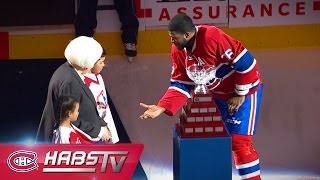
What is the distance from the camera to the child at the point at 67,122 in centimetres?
446

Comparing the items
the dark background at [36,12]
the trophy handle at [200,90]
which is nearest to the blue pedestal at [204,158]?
the trophy handle at [200,90]

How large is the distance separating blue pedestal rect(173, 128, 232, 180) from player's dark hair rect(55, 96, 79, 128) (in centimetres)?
70

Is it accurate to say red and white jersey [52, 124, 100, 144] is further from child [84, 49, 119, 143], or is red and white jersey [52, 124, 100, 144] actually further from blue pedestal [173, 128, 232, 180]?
blue pedestal [173, 128, 232, 180]

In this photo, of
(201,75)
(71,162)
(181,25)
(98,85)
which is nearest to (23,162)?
(71,162)

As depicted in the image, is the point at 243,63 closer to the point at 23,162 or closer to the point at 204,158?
the point at 204,158

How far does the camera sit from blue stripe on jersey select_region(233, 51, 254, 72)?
4.72 meters

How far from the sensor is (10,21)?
5902 millimetres

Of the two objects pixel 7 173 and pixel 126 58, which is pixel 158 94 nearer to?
pixel 126 58

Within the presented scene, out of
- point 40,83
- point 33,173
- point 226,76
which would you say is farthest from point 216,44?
point 40,83

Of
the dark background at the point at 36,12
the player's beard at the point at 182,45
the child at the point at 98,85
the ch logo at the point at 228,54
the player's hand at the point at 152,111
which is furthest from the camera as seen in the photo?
the dark background at the point at 36,12

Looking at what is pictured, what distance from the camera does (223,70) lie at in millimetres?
4879

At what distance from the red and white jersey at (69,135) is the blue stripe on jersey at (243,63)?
102 cm

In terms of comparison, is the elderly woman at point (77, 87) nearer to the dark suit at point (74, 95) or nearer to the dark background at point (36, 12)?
the dark suit at point (74, 95)

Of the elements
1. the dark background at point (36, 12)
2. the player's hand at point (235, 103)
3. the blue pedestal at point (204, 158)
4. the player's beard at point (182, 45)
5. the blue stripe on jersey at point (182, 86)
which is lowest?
the blue pedestal at point (204, 158)
